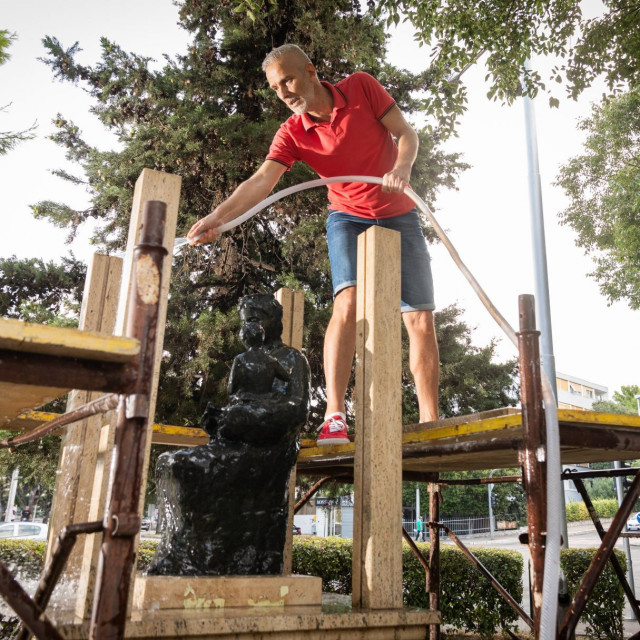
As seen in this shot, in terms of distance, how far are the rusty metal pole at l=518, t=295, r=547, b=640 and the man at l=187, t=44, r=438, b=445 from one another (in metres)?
1.18

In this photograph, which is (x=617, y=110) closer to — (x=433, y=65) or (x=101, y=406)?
(x=433, y=65)

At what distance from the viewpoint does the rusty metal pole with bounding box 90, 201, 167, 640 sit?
1371mm

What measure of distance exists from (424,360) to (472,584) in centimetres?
522

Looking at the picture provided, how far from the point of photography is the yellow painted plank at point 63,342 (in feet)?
4.38

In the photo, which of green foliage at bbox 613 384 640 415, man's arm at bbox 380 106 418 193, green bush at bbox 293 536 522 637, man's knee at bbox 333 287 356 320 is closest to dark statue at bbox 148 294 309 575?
man's knee at bbox 333 287 356 320

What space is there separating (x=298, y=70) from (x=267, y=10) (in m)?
5.21

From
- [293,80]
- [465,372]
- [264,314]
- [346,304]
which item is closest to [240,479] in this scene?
[264,314]

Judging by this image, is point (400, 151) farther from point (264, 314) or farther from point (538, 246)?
point (538, 246)

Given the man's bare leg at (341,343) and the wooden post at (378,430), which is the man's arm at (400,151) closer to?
the wooden post at (378,430)

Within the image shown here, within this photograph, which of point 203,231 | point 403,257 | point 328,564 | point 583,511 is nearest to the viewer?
point 203,231

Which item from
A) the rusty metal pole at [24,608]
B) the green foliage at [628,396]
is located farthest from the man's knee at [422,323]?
the green foliage at [628,396]

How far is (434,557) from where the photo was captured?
18.1 ft

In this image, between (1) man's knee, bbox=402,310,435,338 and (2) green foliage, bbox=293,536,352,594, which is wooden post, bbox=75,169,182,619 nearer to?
(1) man's knee, bbox=402,310,435,338

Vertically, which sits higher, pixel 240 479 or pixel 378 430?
pixel 378 430
